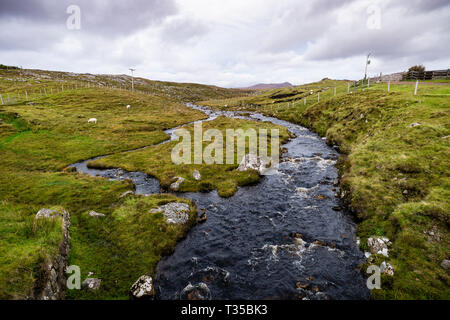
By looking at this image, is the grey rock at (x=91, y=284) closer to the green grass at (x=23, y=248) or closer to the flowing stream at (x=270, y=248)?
the green grass at (x=23, y=248)

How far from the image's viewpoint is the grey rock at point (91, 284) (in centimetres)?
1250

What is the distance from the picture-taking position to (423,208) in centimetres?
1496

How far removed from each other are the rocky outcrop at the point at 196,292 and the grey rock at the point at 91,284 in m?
5.32

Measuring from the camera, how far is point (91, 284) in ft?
41.5

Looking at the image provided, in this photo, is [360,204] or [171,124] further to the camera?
[171,124]

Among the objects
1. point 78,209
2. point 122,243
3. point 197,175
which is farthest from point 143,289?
point 197,175

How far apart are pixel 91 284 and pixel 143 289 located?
11.0 feet

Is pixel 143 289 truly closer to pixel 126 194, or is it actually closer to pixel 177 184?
pixel 126 194

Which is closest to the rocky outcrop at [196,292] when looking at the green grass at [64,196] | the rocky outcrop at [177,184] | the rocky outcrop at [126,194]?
the green grass at [64,196]

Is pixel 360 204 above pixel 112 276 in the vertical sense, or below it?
above

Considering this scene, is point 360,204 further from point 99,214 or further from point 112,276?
point 99,214

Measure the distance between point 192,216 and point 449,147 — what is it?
2538cm
